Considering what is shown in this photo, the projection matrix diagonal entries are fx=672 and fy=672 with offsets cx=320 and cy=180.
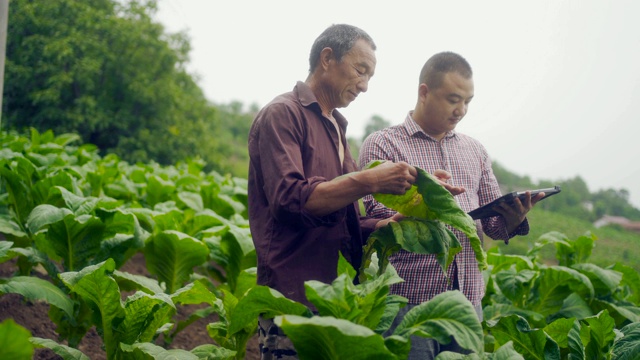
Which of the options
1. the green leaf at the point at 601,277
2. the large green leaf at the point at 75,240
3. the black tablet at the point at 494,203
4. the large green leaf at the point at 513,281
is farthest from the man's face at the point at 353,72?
the green leaf at the point at 601,277

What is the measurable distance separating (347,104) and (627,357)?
1423 millimetres

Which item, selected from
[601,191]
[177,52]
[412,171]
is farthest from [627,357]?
[177,52]

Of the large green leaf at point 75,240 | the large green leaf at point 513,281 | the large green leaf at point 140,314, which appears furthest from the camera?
the large green leaf at point 513,281

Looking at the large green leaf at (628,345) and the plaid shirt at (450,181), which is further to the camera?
the plaid shirt at (450,181)

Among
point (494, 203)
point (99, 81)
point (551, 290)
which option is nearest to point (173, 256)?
point (494, 203)


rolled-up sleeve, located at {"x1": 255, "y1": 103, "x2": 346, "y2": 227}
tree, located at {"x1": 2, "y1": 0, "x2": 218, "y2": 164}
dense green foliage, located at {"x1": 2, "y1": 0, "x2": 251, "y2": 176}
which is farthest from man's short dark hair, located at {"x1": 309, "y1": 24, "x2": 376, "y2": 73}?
tree, located at {"x1": 2, "y1": 0, "x2": 218, "y2": 164}

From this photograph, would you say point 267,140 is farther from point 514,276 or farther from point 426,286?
point 514,276

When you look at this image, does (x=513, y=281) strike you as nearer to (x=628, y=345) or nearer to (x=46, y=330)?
(x=628, y=345)

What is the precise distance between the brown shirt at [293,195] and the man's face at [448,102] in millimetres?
598

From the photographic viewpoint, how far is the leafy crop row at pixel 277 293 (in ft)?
6.69

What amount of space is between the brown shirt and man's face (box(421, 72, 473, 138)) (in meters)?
0.60

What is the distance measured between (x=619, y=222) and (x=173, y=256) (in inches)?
413

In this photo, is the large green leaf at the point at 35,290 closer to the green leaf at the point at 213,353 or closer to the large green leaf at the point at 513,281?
the green leaf at the point at 213,353

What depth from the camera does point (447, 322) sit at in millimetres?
2049
